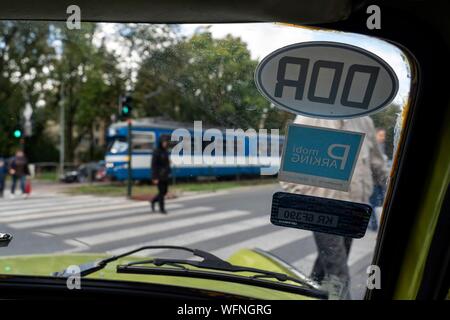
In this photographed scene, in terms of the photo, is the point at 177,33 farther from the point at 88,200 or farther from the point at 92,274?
the point at 88,200

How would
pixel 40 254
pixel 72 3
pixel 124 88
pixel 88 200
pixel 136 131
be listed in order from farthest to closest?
pixel 136 131 < pixel 88 200 < pixel 124 88 < pixel 40 254 < pixel 72 3

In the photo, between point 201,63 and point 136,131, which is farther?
point 136,131

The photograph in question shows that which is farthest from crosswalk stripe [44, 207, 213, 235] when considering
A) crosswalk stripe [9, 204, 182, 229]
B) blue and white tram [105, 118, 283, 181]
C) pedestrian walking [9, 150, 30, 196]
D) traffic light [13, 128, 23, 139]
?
pedestrian walking [9, 150, 30, 196]

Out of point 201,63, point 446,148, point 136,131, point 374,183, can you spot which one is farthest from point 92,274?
point 136,131

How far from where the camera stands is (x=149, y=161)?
434 cm

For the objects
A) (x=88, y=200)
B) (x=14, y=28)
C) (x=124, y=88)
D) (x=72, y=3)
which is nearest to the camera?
(x=72, y=3)

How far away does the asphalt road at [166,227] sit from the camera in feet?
6.95

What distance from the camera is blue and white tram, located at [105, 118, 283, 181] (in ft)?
5.78

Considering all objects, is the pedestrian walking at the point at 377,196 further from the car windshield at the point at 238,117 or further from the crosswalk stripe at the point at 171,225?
the crosswalk stripe at the point at 171,225

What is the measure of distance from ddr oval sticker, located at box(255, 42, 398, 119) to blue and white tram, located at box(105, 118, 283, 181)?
0.61 ft

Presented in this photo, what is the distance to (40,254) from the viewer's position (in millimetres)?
2281

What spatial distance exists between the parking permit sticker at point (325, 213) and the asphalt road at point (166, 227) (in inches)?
2.5
